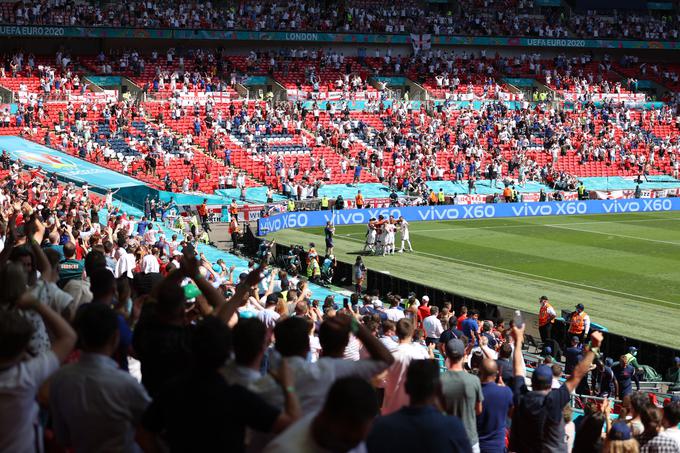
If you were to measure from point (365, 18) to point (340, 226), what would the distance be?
96.5 feet

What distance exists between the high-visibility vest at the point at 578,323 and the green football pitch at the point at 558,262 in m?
2.87

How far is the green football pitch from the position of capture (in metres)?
28.6

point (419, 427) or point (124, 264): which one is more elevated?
point (419, 427)

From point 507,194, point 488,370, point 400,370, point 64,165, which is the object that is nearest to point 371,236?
point 64,165

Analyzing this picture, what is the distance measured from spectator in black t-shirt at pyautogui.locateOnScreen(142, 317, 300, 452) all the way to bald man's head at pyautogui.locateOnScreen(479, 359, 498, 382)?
2873 mm

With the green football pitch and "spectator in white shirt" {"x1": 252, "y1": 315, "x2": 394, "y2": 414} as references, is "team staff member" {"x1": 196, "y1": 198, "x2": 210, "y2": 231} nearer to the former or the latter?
the green football pitch

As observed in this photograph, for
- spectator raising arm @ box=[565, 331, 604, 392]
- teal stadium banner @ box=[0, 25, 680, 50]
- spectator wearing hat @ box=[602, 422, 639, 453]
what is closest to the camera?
Result: spectator raising arm @ box=[565, 331, 604, 392]

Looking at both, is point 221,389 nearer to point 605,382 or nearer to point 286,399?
point 286,399

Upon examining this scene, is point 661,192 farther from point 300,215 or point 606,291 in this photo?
point 606,291

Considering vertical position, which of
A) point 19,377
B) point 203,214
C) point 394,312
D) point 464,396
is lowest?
point 203,214

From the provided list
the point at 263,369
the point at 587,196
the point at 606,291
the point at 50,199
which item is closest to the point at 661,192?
the point at 587,196

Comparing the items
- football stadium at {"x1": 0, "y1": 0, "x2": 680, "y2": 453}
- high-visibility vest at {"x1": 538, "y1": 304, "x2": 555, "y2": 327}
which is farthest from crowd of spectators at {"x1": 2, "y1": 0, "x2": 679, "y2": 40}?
high-visibility vest at {"x1": 538, "y1": 304, "x2": 555, "y2": 327}

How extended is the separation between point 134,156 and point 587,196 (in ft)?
76.3

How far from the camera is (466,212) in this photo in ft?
161
